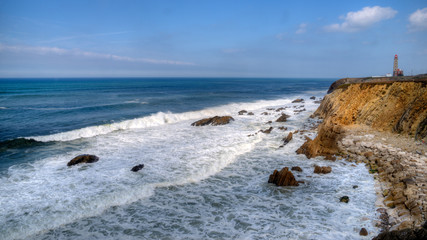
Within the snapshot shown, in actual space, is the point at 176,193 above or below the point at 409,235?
below

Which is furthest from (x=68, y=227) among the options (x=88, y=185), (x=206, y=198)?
(x=206, y=198)

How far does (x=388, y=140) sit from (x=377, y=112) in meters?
4.63

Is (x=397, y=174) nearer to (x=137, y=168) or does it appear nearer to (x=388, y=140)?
(x=388, y=140)

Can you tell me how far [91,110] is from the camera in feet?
115

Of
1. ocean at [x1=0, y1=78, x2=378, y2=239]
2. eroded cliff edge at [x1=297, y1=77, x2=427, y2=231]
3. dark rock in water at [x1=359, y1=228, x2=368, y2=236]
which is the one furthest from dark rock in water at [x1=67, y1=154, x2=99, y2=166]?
dark rock in water at [x1=359, y1=228, x2=368, y2=236]

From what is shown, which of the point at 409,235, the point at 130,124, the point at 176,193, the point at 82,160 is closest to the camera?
the point at 409,235

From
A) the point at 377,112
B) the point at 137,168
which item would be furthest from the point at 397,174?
the point at 137,168

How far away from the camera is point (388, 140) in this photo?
14.5m

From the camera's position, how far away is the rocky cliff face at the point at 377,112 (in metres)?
14.7

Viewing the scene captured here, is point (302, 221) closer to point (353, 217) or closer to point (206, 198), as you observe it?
point (353, 217)

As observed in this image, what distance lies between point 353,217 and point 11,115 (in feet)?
132

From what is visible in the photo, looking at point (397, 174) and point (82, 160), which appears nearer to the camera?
point (397, 174)

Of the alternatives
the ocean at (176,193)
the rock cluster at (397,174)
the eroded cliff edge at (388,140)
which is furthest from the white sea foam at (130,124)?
the rock cluster at (397,174)

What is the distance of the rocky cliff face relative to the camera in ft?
48.1
